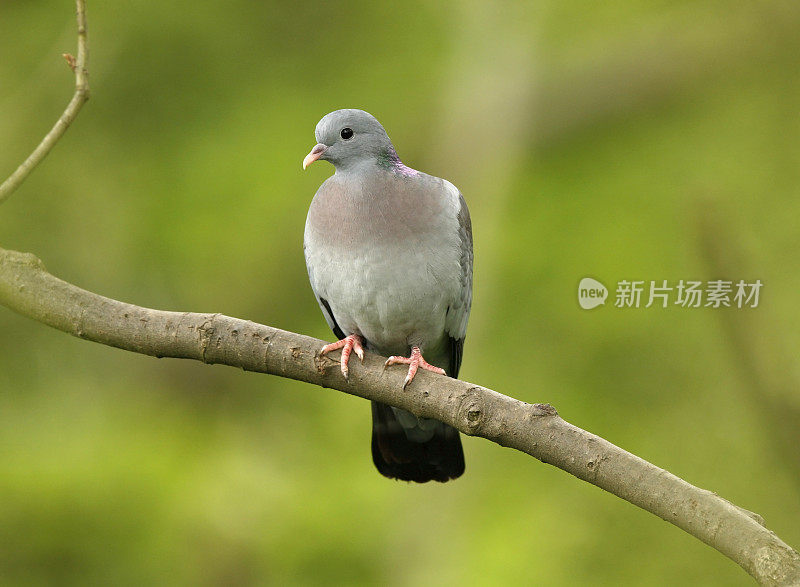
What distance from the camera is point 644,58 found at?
12.1ft

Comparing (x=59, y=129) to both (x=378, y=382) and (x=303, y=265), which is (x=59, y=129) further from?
(x=303, y=265)

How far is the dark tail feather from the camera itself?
2.09 metres

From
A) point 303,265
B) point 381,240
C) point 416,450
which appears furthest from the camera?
point 303,265

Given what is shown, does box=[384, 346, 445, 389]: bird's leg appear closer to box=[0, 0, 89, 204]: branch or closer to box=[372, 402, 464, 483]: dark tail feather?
box=[372, 402, 464, 483]: dark tail feather

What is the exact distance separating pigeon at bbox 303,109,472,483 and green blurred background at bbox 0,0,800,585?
1.02 m

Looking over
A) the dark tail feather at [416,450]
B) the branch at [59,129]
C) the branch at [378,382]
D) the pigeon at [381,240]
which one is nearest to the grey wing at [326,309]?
the pigeon at [381,240]

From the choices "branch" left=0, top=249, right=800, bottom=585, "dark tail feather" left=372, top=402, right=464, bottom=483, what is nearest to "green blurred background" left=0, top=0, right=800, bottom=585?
"dark tail feather" left=372, top=402, right=464, bottom=483

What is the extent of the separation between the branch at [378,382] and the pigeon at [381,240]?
197mm

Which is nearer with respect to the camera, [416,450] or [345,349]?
[345,349]

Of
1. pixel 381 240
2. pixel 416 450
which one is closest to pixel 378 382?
pixel 381 240

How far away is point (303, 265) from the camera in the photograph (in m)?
3.38

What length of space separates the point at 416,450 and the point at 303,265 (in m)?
1.42

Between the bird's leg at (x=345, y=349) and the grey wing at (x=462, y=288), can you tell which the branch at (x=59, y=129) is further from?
the grey wing at (x=462, y=288)

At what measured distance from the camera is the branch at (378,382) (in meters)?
1.25
